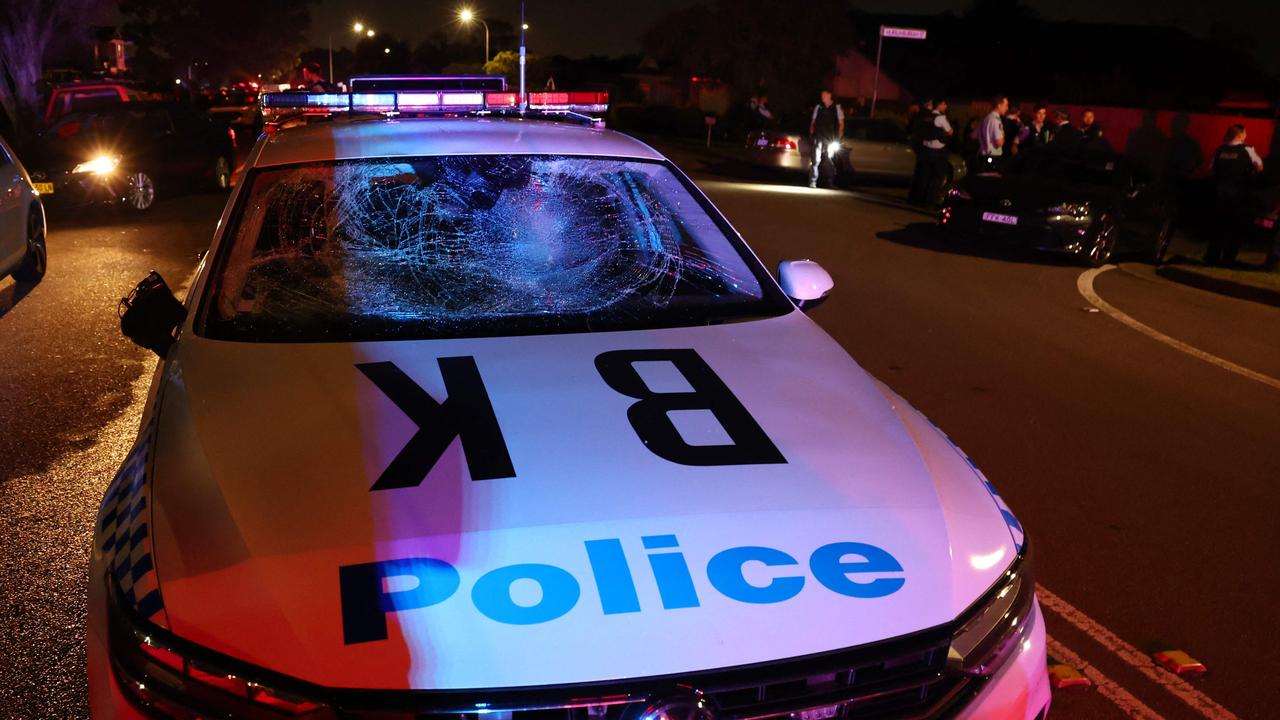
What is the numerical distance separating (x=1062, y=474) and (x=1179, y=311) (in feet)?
19.4

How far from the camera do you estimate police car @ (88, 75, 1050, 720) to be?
195cm

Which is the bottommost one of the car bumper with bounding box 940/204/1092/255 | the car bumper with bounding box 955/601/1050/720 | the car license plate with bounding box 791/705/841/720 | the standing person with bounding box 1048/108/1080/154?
the car bumper with bounding box 940/204/1092/255

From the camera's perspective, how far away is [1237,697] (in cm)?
359

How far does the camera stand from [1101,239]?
13.2 metres

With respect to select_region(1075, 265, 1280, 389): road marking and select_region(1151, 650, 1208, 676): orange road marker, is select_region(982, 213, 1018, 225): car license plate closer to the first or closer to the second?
select_region(1075, 265, 1280, 389): road marking

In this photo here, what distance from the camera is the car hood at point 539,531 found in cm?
196

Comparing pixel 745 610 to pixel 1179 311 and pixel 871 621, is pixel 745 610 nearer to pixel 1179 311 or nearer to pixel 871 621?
pixel 871 621

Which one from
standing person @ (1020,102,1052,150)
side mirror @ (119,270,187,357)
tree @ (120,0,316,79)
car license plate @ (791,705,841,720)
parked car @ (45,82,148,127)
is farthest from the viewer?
tree @ (120,0,316,79)

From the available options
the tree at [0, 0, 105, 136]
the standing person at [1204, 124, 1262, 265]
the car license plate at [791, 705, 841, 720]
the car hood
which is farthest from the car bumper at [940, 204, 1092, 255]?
the tree at [0, 0, 105, 136]

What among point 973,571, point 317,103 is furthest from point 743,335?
point 317,103

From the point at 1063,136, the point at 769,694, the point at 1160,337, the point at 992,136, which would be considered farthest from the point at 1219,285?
the point at 769,694

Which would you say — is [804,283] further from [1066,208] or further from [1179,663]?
[1066,208]

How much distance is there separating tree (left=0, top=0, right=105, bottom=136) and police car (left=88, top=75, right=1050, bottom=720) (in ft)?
94.2

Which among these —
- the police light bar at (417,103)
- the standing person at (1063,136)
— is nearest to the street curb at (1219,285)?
the standing person at (1063,136)
